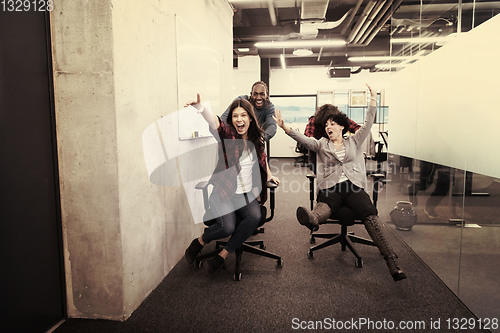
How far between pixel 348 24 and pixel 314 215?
5391 millimetres

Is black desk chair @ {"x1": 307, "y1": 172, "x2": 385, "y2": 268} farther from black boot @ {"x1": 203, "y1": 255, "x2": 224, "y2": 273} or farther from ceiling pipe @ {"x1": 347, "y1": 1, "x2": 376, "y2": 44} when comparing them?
ceiling pipe @ {"x1": 347, "y1": 1, "x2": 376, "y2": 44}

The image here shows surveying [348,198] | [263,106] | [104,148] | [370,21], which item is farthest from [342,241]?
[370,21]

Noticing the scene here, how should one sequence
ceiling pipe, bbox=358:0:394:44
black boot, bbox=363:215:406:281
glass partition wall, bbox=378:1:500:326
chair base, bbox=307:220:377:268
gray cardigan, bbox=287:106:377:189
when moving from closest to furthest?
glass partition wall, bbox=378:1:500:326, black boot, bbox=363:215:406:281, gray cardigan, bbox=287:106:377:189, chair base, bbox=307:220:377:268, ceiling pipe, bbox=358:0:394:44

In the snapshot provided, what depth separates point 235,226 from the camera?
2.71 meters

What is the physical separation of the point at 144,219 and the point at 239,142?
1005mm

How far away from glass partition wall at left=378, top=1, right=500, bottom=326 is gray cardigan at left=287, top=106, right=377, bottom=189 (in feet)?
1.97

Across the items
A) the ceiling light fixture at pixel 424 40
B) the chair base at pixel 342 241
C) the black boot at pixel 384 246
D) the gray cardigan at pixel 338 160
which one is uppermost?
the ceiling light fixture at pixel 424 40

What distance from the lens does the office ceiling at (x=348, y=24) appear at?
2.74m

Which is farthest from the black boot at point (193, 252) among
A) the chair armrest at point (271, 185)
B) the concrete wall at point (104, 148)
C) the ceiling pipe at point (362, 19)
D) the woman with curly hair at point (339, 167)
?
the ceiling pipe at point (362, 19)

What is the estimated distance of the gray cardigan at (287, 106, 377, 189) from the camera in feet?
9.61

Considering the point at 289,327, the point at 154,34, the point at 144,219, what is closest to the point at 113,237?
the point at 144,219

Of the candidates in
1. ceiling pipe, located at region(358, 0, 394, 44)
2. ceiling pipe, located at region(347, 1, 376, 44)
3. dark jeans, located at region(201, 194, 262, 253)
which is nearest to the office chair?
dark jeans, located at region(201, 194, 262, 253)

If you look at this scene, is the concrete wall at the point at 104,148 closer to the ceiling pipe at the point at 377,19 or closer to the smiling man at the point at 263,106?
the smiling man at the point at 263,106

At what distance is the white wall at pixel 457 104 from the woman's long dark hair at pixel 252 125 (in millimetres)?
1491
